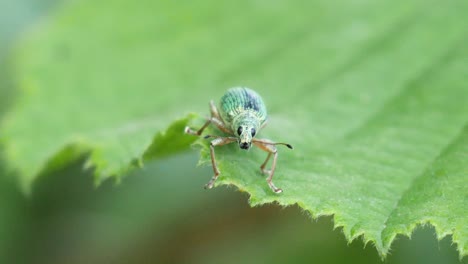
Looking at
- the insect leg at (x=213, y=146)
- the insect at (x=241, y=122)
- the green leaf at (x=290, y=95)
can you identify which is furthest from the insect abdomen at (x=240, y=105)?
the insect leg at (x=213, y=146)

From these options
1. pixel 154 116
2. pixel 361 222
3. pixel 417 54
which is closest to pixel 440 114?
pixel 417 54

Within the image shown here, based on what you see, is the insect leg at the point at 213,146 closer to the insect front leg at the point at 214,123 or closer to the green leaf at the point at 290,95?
the green leaf at the point at 290,95

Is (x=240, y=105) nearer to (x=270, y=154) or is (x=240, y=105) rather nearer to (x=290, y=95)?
(x=270, y=154)

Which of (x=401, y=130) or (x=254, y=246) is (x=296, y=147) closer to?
(x=401, y=130)

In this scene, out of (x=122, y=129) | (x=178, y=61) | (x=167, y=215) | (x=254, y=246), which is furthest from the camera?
(x=178, y=61)

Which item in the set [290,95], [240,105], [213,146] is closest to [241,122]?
[240,105]

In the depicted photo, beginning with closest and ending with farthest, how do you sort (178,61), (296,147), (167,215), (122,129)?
(296,147) → (122,129) → (167,215) → (178,61)
